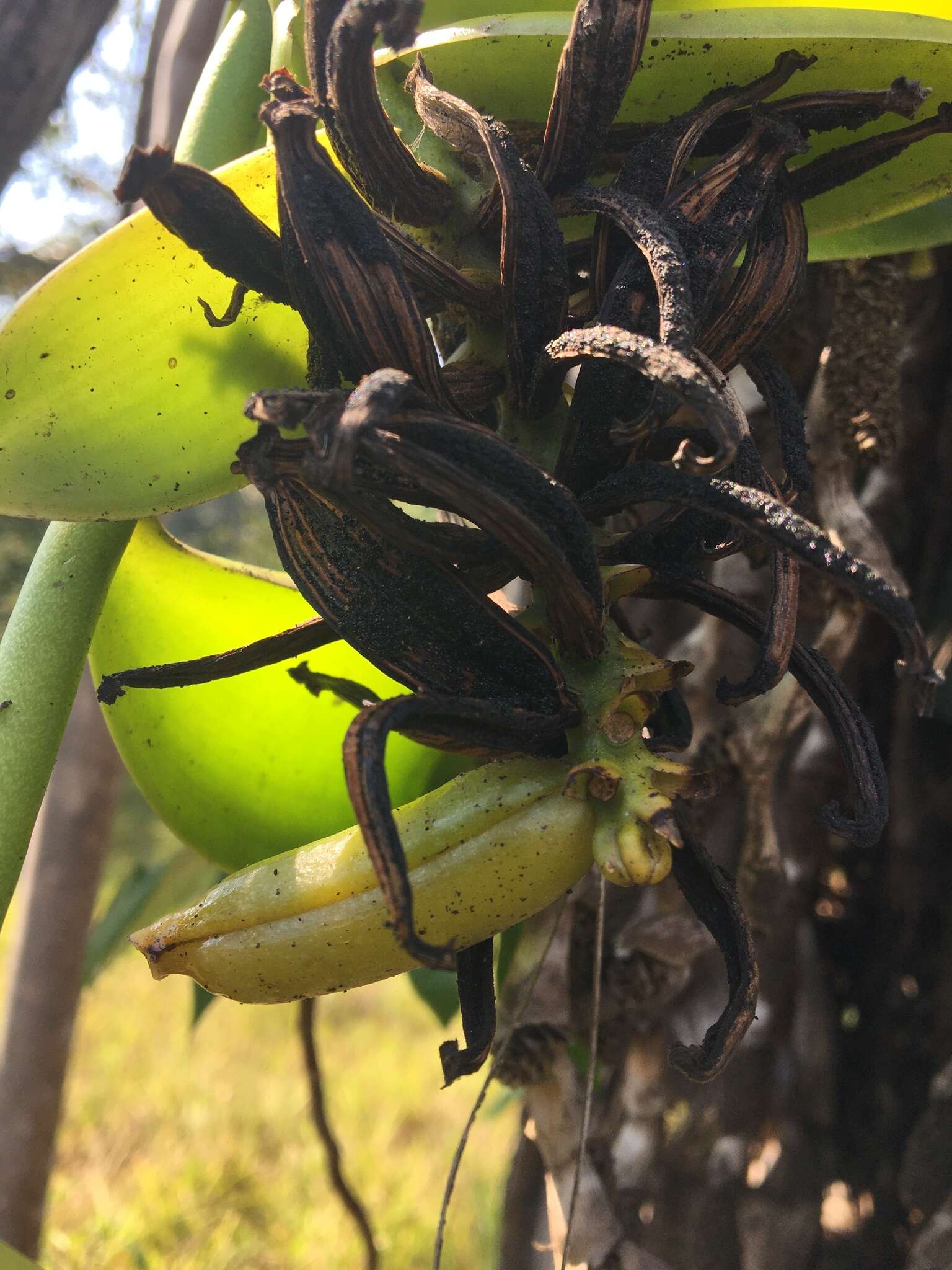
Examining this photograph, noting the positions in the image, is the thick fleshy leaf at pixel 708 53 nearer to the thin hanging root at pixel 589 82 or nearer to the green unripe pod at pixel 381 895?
the thin hanging root at pixel 589 82

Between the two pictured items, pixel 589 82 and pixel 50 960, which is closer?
pixel 589 82

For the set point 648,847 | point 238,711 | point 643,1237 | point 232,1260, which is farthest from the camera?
point 232,1260

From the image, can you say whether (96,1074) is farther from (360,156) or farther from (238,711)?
(360,156)

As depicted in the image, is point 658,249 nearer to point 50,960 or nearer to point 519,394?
point 519,394

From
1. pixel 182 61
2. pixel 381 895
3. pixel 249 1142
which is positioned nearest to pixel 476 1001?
pixel 381 895

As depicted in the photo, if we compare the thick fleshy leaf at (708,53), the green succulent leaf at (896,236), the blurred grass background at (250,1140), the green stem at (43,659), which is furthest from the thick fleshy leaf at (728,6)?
the blurred grass background at (250,1140)

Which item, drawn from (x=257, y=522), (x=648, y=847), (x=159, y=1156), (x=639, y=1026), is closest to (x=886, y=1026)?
(x=639, y=1026)
